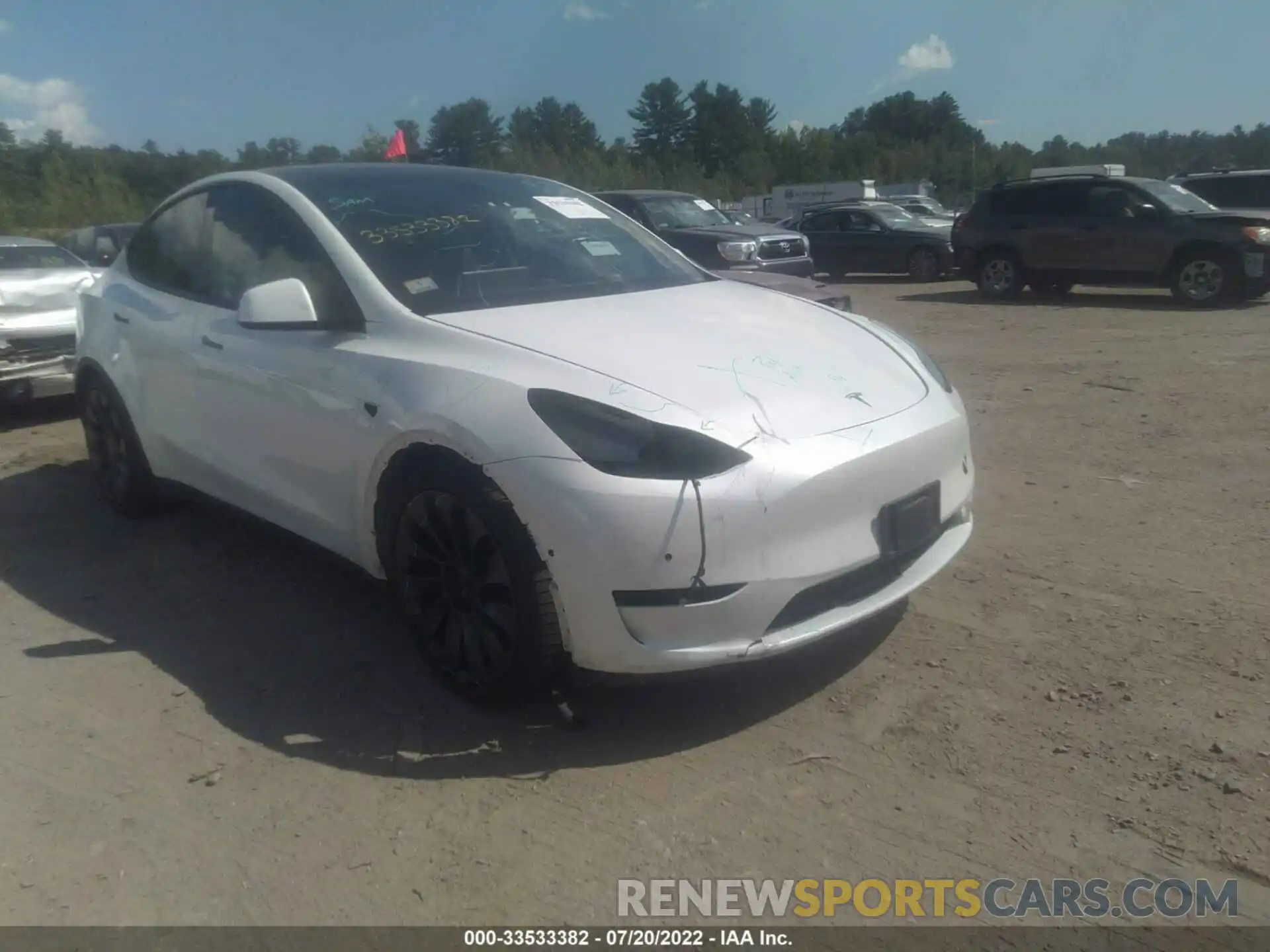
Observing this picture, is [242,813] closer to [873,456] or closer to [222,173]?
[873,456]

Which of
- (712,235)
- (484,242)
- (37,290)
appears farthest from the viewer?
(712,235)

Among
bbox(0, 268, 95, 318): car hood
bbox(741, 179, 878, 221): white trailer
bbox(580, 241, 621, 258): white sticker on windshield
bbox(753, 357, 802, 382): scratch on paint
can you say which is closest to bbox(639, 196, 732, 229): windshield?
bbox(0, 268, 95, 318): car hood

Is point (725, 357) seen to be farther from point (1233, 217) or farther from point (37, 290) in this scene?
point (1233, 217)

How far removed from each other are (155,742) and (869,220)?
18.2 meters

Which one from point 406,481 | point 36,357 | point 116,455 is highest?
point 406,481

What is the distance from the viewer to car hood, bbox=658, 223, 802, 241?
1320cm

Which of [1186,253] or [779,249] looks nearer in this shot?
[1186,253]

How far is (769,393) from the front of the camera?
3.21 metres

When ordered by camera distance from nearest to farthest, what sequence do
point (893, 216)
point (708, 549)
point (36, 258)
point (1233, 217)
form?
point (708, 549)
point (36, 258)
point (1233, 217)
point (893, 216)

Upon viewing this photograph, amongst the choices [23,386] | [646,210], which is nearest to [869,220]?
[646,210]

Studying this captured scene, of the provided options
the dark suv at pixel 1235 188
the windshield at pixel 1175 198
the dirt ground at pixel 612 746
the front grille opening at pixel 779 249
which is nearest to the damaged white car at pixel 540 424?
the dirt ground at pixel 612 746

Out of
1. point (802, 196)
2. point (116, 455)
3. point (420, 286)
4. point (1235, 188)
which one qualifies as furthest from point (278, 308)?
point (802, 196)

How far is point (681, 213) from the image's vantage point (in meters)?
13.9

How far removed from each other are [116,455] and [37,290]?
3.29 meters
